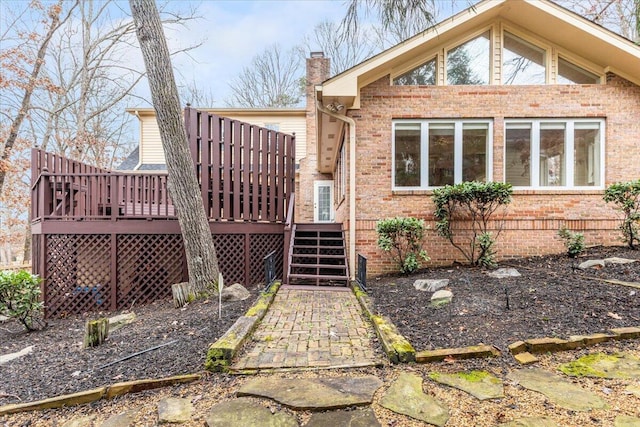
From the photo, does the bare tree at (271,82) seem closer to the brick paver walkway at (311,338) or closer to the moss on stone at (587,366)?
the brick paver walkway at (311,338)

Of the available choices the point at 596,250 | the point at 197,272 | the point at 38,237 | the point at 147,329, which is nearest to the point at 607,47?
the point at 596,250

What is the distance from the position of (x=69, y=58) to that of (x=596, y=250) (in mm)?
20542

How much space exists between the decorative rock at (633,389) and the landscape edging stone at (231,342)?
2837 millimetres

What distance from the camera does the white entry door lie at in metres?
12.6

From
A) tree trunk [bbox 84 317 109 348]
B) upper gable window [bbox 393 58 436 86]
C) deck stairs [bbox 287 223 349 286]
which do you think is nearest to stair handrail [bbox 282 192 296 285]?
deck stairs [bbox 287 223 349 286]

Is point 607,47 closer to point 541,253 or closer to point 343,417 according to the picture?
point 541,253

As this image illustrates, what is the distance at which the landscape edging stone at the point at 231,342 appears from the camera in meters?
2.71

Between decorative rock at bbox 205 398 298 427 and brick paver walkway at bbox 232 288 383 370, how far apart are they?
511 millimetres

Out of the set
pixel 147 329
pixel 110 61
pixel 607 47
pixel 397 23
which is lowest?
pixel 147 329

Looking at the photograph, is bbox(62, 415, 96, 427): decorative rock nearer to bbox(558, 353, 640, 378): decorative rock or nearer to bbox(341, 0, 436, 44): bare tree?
bbox(558, 353, 640, 378): decorative rock

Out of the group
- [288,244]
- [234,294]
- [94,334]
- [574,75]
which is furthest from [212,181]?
[574,75]

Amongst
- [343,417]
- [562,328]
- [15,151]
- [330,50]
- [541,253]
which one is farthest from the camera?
[330,50]

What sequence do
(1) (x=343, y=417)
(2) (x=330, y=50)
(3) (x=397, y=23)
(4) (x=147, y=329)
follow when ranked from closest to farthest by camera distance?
(1) (x=343, y=417)
(3) (x=397, y=23)
(4) (x=147, y=329)
(2) (x=330, y=50)

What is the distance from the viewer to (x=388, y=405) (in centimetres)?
217
